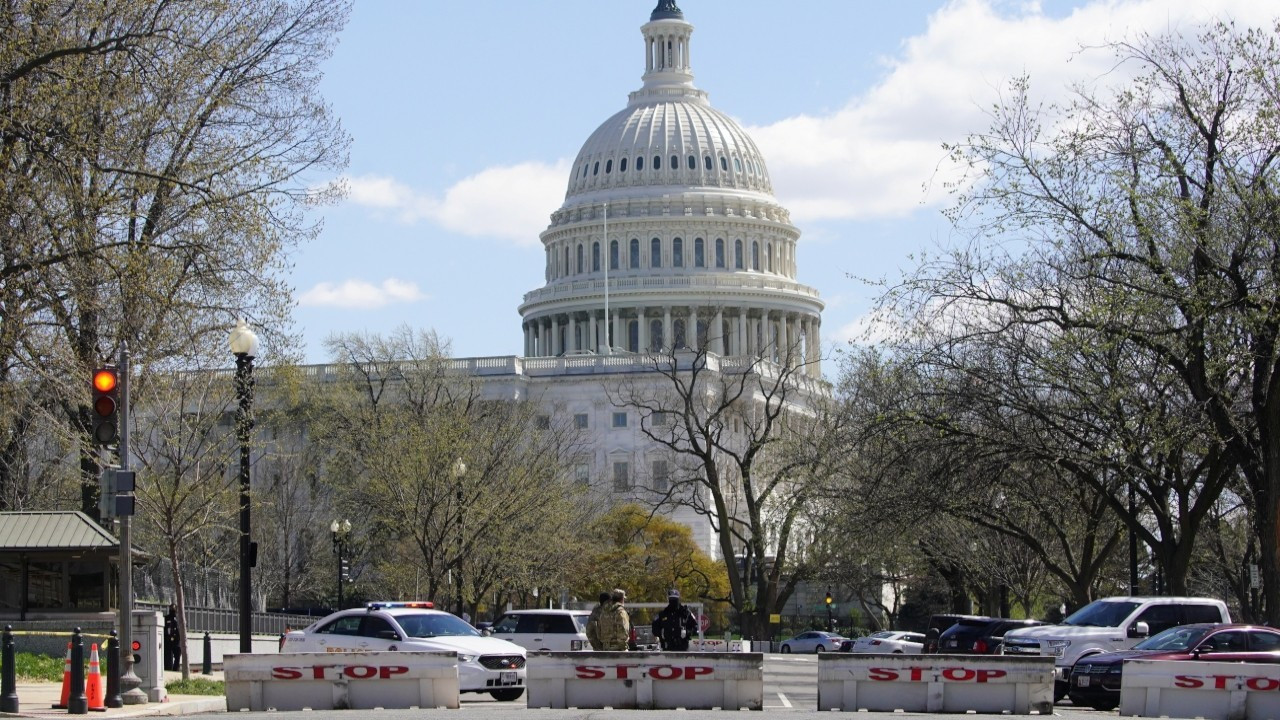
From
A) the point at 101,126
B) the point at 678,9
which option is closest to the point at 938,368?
the point at 101,126

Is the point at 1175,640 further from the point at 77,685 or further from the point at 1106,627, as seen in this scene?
the point at 77,685

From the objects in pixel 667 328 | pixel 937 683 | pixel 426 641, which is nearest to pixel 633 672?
pixel 937 683

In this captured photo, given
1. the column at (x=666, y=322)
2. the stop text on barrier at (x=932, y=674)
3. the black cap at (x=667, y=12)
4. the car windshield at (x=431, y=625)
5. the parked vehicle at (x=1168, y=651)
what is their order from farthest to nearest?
the black cap at (x=667, y=12), the column at (x=666, y=322), the car windshield at (x=431, y=625), the parked vehicle at (x=1168, y=651), the stop text on barrier at (x=932, y=674)

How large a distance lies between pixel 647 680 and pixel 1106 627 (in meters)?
11.0

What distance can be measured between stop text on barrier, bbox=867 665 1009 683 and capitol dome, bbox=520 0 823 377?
13530cm

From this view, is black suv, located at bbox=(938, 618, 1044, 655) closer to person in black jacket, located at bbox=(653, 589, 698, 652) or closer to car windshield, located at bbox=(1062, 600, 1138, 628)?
car windshield, located at bbox=(1062, 600, 1138, 628)

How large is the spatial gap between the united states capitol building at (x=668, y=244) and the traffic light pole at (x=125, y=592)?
131m

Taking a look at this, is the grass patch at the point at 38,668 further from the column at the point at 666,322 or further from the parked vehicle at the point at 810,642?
the column at the point at 666,322

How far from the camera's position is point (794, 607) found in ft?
371

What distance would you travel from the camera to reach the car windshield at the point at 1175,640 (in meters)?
30.3

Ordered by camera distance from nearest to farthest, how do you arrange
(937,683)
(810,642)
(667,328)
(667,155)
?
(937,683) < (810,642) < (667,328) < (667,155)

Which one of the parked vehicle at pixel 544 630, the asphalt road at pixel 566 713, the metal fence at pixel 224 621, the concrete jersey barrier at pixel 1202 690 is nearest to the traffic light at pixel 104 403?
the asphalt road at pixel 566 713

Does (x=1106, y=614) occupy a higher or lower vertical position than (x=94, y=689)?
higher

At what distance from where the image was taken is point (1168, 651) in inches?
1195
